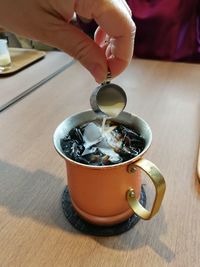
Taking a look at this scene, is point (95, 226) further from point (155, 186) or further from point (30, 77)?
point (30, 77)

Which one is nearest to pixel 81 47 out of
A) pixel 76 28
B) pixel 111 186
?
pixel 76 28

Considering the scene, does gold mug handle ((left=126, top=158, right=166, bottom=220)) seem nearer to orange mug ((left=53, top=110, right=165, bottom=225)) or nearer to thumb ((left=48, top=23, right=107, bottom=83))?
orange mug ((left=53, top=110, right=165, bottom=225))

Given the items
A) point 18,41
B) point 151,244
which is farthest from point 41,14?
point 18,41

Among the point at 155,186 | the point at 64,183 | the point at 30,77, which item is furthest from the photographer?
the point at 30,77

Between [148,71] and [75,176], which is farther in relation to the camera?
[148,71]

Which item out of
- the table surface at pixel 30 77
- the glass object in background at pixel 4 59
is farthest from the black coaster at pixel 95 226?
the glass object in background at pixel 4 59

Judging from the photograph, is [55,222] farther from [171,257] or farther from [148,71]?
[148,71]

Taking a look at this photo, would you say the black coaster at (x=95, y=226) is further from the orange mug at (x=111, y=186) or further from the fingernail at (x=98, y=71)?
the fingernail at (x=98, y=71)

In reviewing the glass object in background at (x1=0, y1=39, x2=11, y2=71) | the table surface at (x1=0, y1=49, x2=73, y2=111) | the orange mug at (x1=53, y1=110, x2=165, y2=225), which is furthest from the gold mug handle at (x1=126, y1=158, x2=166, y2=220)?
the glass object in background at (x1=0, y1=39, x2=11, y2=71)
